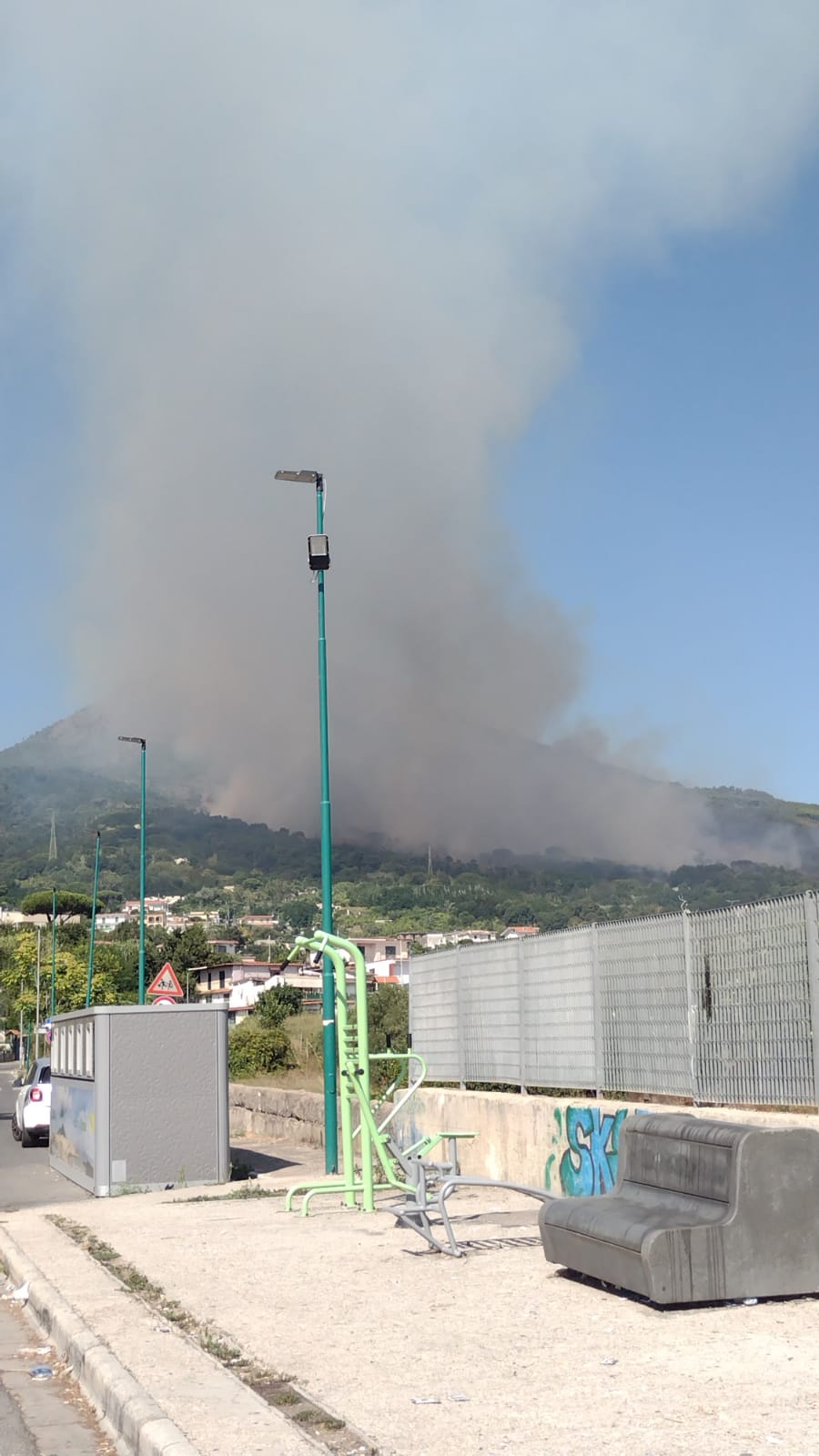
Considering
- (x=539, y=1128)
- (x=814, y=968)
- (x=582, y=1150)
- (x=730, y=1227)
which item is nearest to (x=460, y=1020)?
(x=539, y=1128)

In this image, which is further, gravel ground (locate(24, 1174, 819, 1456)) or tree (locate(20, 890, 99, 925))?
tree (locate(20, 890, 99, 925))

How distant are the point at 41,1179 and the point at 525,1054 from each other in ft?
26.9

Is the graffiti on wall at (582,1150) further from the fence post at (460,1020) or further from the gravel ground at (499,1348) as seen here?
the fence post at (460,1020)

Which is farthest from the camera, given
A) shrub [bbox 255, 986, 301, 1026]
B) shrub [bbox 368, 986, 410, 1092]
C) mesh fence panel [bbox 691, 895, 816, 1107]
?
shrub [bbox 255, 986, 301, 1026]

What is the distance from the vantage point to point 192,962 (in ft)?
436

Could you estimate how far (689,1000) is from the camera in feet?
36.6

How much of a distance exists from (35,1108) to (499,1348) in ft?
68.9

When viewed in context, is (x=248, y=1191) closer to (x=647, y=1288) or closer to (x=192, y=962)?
(x=647, y=1288)

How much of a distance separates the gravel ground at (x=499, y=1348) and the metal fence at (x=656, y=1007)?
187 cm

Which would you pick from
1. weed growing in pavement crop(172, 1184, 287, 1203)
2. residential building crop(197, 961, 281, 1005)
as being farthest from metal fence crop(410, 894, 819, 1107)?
residential building crop(197, 961, 281, 1005)

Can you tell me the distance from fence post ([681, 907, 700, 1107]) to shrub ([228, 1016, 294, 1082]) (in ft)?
81.6

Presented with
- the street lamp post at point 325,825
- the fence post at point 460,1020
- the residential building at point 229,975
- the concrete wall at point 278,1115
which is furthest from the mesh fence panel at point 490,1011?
the residential building at point 229,975

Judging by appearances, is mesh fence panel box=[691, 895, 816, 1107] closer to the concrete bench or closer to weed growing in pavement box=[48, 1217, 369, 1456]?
the concrete bench

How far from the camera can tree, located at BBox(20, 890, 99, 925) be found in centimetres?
14712
